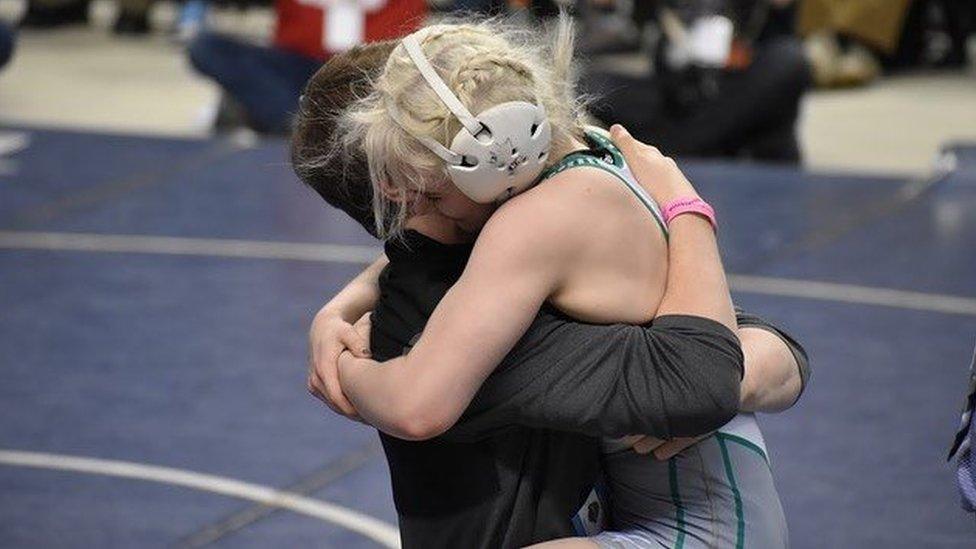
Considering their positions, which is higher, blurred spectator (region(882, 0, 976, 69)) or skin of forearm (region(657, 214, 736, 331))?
skin of forearm (region(657, 214, 736, 331))

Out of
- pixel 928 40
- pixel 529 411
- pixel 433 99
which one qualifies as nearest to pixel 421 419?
pixel 529 411

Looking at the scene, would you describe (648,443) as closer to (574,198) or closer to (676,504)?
(676,504)

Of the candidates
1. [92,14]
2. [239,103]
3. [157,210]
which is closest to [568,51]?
[157,210]

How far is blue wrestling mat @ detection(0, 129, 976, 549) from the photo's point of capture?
4.39m

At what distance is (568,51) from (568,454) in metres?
0.50

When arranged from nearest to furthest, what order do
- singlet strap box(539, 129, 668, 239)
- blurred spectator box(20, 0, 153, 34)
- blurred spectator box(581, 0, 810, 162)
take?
singlet strap box(539, 129, 668, 239), blurred spectator box(581, 0, 810, 162), blurred spectator box(20, 0, 153, 34)

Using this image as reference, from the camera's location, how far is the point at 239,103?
9.49 metres

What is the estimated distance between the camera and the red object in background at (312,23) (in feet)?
30.5

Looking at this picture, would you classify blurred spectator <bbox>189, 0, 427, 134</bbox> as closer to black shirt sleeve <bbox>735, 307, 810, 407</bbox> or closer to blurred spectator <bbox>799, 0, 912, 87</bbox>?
blurred spectator <bbox>799, 0, 912, 87</bbox>

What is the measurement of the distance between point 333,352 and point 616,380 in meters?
0.42

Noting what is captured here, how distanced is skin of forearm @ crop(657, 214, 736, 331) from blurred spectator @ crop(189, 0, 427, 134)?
22.5ft

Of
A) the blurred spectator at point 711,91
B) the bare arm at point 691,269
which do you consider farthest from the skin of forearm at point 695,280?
the blurred spectator at point 711,91

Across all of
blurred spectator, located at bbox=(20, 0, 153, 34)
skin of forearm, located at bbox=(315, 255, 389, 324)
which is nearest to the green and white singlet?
skin of forearm, located at bbox=(315, 255, 389, 324)

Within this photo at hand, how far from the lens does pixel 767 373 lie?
2537 mm
